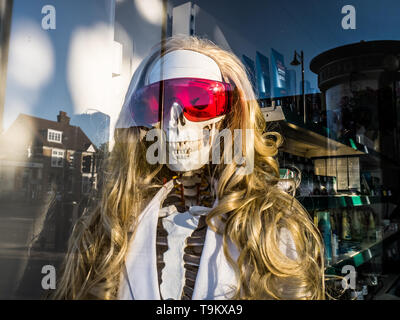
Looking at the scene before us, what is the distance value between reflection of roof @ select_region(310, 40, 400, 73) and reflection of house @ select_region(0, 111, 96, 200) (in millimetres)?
872

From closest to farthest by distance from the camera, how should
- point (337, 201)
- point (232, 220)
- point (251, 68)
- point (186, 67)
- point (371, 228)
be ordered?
point (232, 220), point (186, 67), point (251, 68), point (337, 201), point (371, 228)

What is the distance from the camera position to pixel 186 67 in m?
0.89

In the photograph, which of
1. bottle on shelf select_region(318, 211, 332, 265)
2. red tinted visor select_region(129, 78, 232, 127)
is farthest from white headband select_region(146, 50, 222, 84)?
bottle on shelf select_region(318, 211, 332, 265)

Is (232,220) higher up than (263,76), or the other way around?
(263,76)

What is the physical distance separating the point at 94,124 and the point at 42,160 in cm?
22

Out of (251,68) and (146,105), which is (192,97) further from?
(251,68)

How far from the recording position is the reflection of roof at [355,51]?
41.5 inches

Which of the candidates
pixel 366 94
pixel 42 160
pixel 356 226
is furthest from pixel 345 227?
pixel 42 160

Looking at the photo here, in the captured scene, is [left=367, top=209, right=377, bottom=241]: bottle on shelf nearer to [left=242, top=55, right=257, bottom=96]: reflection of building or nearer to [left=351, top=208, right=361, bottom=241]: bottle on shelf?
[left=351, top=208, right=361, bottom=241]: bottle on shelf

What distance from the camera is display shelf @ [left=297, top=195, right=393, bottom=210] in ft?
3.71

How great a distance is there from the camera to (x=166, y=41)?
102cm

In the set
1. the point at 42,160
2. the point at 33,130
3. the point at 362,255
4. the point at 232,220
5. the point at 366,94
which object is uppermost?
the point at 366,94

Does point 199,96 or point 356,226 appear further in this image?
point 356,226

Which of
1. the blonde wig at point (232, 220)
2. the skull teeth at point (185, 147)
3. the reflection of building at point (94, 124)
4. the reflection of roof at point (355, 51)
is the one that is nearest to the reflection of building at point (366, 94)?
the reflection of roof at point (355, 51)
